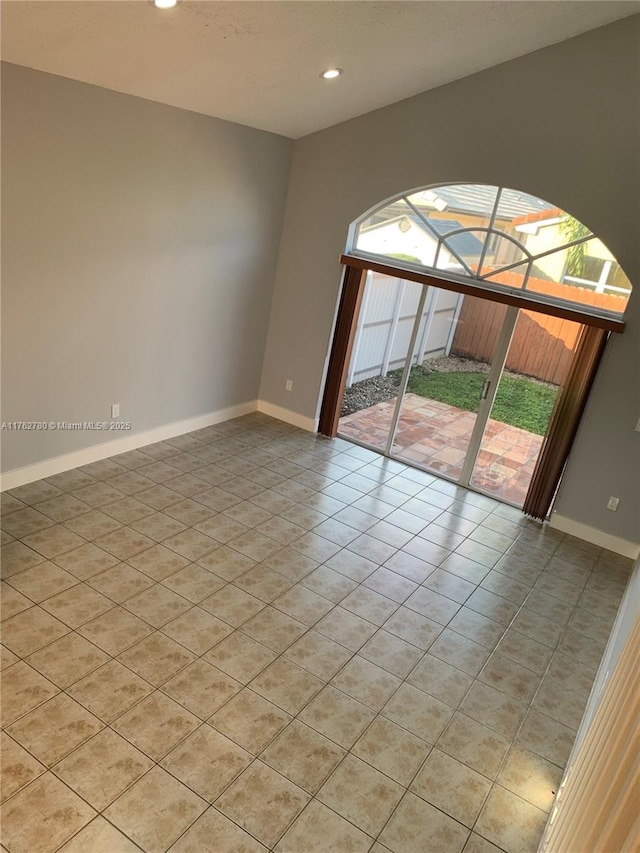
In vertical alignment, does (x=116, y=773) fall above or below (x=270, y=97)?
below

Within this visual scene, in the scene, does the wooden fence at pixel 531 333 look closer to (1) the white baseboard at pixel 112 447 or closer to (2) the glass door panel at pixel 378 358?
(2) the glass door panel at pixel 378 358

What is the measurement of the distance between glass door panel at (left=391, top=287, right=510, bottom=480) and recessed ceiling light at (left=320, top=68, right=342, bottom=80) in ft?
7.34

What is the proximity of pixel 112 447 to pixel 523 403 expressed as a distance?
3.86m

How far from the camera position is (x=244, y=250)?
6297mm

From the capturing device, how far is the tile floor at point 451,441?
612 cm

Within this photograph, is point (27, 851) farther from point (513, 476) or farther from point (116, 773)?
point (513, 476)

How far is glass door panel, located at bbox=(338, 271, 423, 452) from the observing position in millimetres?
6559

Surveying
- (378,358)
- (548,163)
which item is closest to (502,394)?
(378,358)

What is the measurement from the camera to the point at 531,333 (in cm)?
577

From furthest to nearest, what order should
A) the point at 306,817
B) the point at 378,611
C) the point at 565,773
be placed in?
the point at 378,611 → the point at 565,773 → the point at 306,817

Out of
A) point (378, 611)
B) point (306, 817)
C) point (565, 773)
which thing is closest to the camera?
point (306, 817)

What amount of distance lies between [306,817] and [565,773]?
4.56 feet

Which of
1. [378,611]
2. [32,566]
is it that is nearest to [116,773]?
[32,566]

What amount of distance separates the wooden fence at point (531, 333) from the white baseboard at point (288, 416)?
5.90ft
